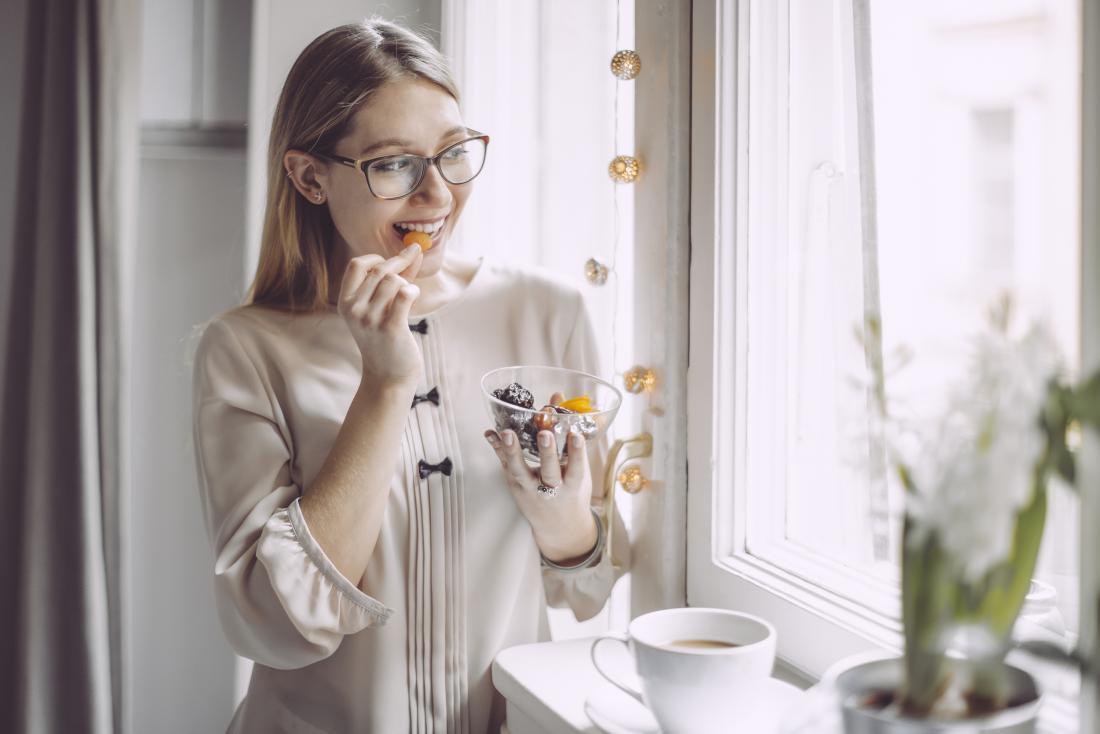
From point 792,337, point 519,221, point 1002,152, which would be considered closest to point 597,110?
point 519,221

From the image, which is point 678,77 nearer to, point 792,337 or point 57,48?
point 792,337

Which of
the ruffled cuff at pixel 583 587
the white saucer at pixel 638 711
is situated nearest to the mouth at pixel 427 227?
the ruffled cuff at pixel 583 587

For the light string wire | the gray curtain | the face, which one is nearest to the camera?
the face

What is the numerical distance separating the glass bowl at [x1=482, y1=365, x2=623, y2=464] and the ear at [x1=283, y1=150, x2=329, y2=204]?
340 millimetres

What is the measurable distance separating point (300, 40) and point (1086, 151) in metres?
1.73

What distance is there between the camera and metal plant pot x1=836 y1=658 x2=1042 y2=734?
0.45m

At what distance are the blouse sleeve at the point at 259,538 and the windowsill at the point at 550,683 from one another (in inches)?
6.7

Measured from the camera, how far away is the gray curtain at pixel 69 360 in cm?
168

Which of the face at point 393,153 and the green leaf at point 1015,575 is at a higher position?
the face at point 393,153

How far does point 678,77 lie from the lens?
1033 mm

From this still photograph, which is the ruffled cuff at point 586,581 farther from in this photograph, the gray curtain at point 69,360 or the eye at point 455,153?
the gray curtain at point 69,360

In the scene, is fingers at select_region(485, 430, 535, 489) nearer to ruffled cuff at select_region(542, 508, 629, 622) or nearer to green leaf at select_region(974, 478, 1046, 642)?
ruffled cuff at select_region(542, 508, 629, 622)

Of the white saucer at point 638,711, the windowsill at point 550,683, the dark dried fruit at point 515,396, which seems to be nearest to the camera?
the white saucer at point 638,711

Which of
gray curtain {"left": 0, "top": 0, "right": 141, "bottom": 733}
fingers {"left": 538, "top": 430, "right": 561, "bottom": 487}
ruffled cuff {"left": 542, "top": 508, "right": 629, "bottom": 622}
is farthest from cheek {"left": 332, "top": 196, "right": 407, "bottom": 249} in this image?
gray curtain {"left": 0, "top": 0, "right": 141, "bottom": 733}
